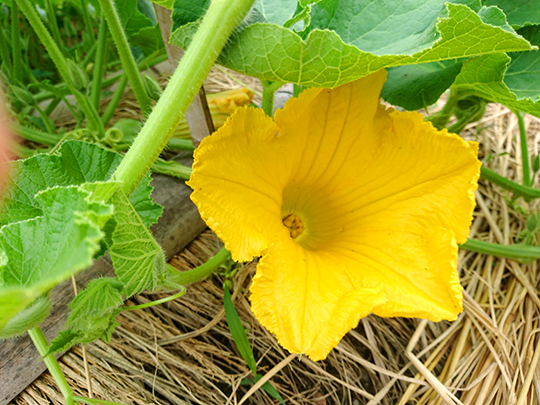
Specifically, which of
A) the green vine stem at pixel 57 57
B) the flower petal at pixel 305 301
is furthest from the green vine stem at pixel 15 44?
the flower petal at pixel 305 301

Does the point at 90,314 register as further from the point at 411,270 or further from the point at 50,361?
the point at 411,270

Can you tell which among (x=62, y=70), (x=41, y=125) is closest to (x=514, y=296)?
(x=62, y=70)

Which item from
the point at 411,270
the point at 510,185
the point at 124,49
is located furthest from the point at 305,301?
the point at 510,185

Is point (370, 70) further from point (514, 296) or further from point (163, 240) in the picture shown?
point (514, 296)

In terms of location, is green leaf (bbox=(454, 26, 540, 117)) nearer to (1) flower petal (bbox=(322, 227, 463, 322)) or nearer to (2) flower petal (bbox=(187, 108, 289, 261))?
(1) flower petal (bbox=(322, 227, 463, 322))

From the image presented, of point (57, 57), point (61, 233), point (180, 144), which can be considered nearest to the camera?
point (61, 233)

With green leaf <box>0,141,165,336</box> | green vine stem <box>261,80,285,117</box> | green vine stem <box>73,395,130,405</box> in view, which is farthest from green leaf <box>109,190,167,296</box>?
green vine stem <box>261,80,285,117</box>
